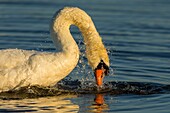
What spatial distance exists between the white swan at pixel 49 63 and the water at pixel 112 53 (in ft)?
0.95

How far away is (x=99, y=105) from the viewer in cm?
1486

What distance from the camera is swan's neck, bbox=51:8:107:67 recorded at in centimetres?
1575

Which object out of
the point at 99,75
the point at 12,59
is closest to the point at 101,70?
the point at 99,75

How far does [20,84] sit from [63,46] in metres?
1.20

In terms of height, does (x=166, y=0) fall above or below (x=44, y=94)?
above

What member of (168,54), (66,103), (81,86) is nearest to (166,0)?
(168,54)

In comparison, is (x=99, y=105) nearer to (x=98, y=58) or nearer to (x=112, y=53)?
(x=98, y=58)

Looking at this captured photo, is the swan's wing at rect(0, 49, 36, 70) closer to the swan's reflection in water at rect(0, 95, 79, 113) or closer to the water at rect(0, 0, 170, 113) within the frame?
the water at rect(0, 0, 170, 113)

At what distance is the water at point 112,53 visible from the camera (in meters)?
14.9

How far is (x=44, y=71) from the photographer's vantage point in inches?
612

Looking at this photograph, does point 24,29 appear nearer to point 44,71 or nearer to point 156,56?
point 156,56

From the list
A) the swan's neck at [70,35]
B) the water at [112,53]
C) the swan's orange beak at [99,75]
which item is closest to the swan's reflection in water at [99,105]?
the water at [112,53]

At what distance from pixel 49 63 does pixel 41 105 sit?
1.22m

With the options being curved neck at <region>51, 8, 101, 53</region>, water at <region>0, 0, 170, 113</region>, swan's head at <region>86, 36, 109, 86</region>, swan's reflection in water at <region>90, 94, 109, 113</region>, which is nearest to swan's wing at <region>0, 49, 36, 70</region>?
water at <region>0, 0, 170, 113</region>
